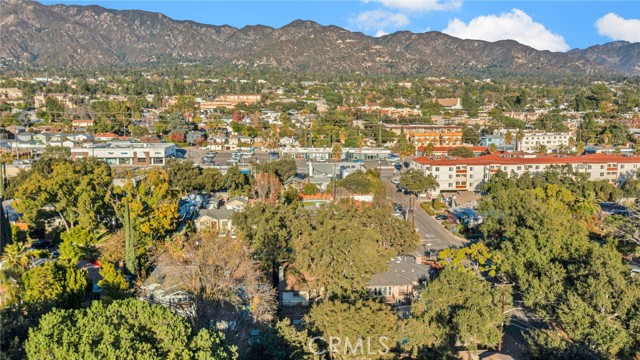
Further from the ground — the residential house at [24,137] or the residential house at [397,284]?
the residential house at [24,137]

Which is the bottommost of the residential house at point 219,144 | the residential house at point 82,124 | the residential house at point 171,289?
the residential house at point 171,289

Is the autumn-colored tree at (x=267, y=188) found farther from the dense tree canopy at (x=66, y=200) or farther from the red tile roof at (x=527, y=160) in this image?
the red tile roof at (x=527, y=160)

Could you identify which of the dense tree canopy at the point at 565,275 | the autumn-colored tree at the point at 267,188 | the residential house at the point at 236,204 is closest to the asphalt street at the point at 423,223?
the dense tree canopy at the point at 565,275

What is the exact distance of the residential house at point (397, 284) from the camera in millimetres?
15852

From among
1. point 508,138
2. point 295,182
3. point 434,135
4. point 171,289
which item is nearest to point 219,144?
point 295,182

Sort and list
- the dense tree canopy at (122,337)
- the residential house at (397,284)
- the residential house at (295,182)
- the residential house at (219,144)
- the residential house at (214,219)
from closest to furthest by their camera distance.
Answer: the dense tree canopy at (122,337) < the residential house at (397,284) < the residential house at (214,219) < the residential house at (295,182) < the residential house at (219,144)

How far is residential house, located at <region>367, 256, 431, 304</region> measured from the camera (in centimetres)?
1585

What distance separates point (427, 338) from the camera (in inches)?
455

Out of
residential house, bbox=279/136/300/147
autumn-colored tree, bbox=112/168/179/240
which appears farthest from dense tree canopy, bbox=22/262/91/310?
residential house, bbox=279/136/300/147

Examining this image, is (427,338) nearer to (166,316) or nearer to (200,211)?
(166,316)

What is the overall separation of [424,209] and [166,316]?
21.4 meters

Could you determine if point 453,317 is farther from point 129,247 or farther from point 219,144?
point 219,144

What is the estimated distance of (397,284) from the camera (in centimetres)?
1598

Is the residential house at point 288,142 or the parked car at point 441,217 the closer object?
→ the parked car at point 441,217
